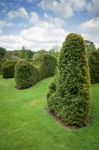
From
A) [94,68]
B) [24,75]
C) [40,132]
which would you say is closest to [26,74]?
[24,75]

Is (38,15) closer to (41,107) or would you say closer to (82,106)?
(41,107)

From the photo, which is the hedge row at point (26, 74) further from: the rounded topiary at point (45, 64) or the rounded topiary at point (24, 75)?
the rounded topiary at point (45, 64)

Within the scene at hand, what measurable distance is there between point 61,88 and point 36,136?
2640 mm

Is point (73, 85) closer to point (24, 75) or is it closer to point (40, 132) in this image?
point (40, 132)

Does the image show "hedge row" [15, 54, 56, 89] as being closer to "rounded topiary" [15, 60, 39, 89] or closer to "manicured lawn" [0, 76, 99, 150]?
"rounded topiary" [15, 60, 39, 89]

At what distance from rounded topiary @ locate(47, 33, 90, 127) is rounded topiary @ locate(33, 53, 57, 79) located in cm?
1318

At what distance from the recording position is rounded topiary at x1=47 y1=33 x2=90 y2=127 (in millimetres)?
8539

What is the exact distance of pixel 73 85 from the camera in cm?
884

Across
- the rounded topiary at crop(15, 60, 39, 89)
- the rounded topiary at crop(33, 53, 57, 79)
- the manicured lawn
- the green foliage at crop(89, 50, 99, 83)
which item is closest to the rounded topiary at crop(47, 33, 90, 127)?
the manicured lawn

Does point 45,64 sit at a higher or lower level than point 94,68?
higher

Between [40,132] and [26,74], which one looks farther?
[26,74]

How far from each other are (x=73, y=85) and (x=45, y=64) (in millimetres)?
15299

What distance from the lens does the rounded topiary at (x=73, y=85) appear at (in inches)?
336

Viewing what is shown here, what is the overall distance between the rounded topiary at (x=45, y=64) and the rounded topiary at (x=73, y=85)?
43.2 ft
